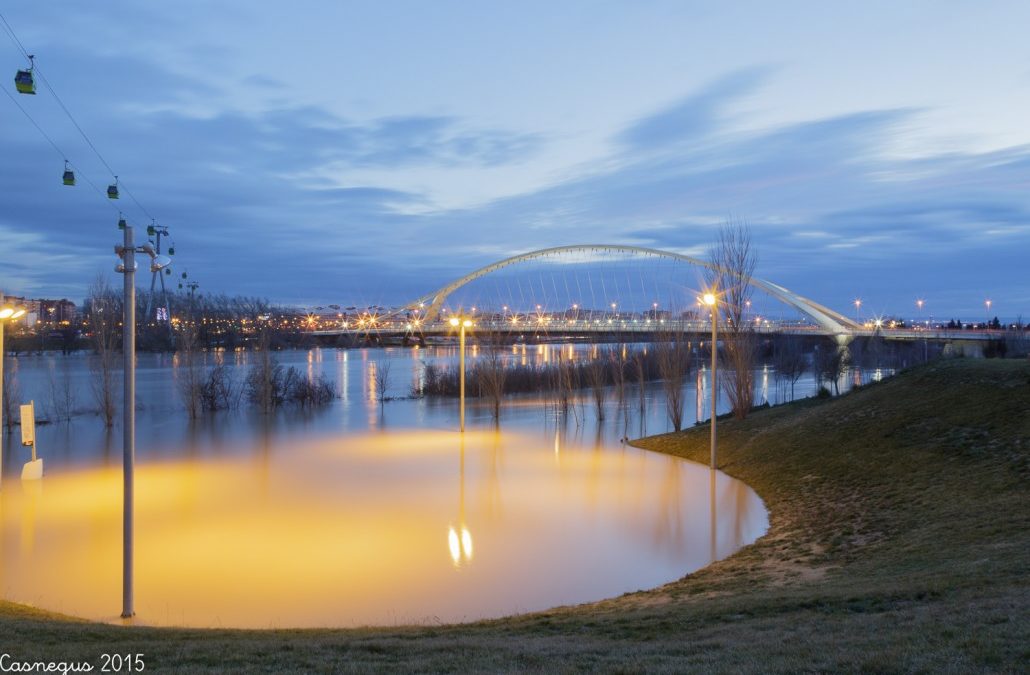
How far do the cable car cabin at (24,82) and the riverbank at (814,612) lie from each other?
5407 mm

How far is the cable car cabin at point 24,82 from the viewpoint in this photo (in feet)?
26.6

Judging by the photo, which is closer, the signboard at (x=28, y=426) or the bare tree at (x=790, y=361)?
the signboard at (x=28, y=426)

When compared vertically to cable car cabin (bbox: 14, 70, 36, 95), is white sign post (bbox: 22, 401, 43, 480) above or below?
below

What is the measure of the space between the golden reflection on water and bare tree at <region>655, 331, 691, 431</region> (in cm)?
821

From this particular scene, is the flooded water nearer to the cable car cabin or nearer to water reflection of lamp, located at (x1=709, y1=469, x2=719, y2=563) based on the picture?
water reflection of lamp, located at (x1=709, y1=469, x2=719, y2=563)

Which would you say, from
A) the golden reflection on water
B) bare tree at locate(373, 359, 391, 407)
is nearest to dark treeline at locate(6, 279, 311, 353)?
bare tree at locate(373, 359, 391, 407)

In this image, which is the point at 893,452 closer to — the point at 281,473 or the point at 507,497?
the point at 507,497

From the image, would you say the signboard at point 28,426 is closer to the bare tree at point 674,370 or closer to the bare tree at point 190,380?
the bare tree at point 190,380

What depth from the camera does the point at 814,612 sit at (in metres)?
6.37

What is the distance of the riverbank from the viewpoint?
5.11 m

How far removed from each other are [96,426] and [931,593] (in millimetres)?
30540

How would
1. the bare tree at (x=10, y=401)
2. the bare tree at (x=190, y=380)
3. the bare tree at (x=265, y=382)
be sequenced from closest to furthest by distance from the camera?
1. the bare tree at (x=10, y=401)
2. the bare tree at (x=190, y=380)
3. the bare tree at (x=265, y=382)

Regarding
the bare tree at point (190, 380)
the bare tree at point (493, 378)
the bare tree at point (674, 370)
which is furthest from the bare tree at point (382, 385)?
the bare tree at point (674, 370)

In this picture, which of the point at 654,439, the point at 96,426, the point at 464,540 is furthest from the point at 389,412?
the point at 464,540
